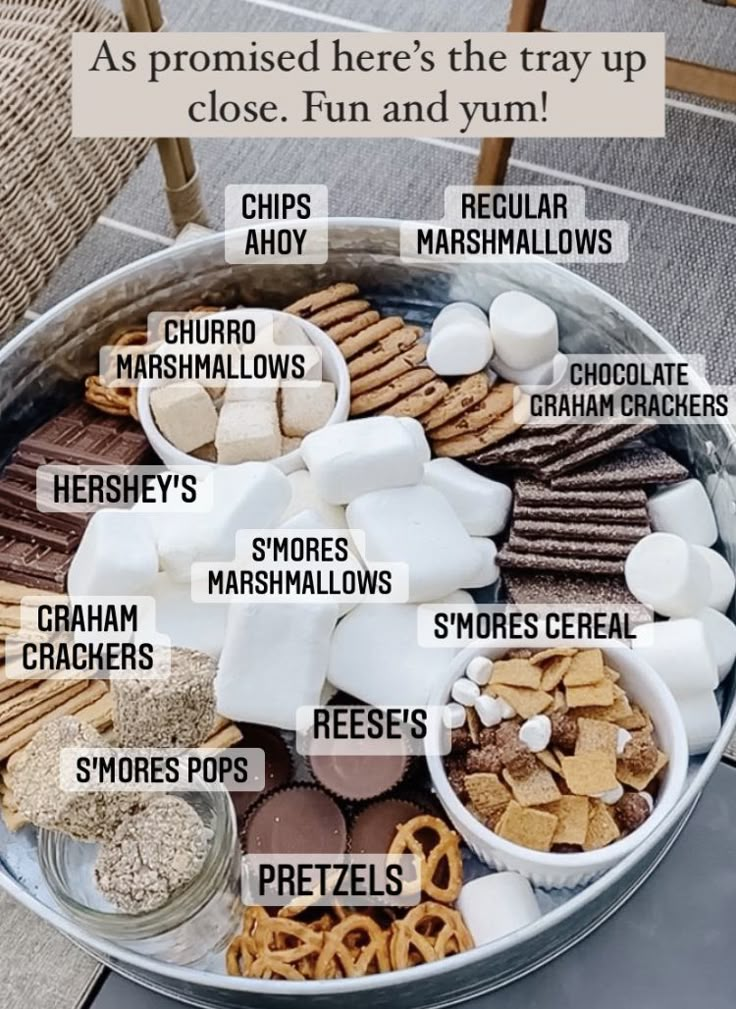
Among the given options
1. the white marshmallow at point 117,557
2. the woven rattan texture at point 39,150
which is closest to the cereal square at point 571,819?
the white marshmallow at point 117,557

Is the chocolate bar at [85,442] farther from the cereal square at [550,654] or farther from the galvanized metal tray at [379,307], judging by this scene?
the cereal square at [550,654]

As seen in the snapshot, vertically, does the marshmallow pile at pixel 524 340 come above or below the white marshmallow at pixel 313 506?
above

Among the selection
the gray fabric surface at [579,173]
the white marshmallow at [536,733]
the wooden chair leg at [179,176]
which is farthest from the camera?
the gray fabric surface at [579,173]

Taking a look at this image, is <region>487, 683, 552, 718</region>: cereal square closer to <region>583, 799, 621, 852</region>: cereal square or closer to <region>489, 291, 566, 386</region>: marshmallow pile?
<region>583, 799, 621, 852</region>: cereal square

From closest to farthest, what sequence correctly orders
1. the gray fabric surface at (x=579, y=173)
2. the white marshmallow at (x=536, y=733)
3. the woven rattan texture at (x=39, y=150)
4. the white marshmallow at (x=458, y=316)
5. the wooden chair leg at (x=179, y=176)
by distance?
1. the white marshmallow at (x=536, y=733)
2. the white marshmallow at (x=458, y=316)
3. the woven rattan texture at (x=39, y=150)
4. the wooden chair leg at (x=179, y=176)
5. the gray fabric surface at (x=579, y=173)

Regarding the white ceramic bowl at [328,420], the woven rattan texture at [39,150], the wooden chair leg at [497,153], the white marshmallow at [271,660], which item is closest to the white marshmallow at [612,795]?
the white marshmallow at [271,660]

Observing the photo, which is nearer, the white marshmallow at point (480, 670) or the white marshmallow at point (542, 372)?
the white marshmallow at point (480, 670)

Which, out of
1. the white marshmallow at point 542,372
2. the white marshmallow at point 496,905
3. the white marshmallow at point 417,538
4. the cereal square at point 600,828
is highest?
the white marshmallow at point 542,372
